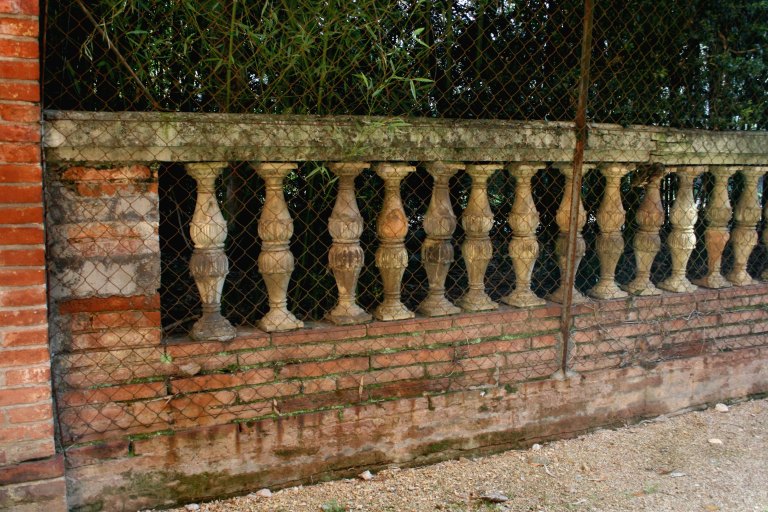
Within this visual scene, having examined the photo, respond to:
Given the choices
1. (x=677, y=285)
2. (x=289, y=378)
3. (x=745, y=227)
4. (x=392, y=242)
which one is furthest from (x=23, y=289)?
(x=745, y=227)

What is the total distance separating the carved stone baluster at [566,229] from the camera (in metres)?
3.75

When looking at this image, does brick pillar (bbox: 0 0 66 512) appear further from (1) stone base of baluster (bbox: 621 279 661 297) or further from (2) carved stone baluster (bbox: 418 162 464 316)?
(1) stone base of baluster (bbox: 621 279 661 297)

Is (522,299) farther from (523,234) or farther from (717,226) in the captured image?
(717,226)

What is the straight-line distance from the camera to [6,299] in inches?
103

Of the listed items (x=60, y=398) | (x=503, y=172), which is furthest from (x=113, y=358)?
(x=503, y=172)

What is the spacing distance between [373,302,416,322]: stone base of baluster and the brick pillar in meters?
1.50

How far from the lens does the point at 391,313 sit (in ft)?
11.2

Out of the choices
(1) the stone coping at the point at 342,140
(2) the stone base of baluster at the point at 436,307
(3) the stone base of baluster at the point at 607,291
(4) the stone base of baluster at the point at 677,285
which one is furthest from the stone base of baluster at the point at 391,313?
(4) the stone base of baluster at the point at 677,285

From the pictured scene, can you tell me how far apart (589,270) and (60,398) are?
3227 millimetres

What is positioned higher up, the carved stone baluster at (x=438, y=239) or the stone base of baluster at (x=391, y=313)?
the carved stone baluster at (x=438, y=239)

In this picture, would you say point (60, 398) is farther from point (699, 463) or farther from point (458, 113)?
point (699, 463)

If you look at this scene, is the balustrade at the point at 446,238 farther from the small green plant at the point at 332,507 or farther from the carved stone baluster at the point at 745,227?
the small green plant at the point at 332,507

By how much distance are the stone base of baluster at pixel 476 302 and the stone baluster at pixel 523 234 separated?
18 centimetres

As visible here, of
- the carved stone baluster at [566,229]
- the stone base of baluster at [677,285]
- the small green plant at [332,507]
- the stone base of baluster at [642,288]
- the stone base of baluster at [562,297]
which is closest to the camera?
the small green plant at [332,507]
